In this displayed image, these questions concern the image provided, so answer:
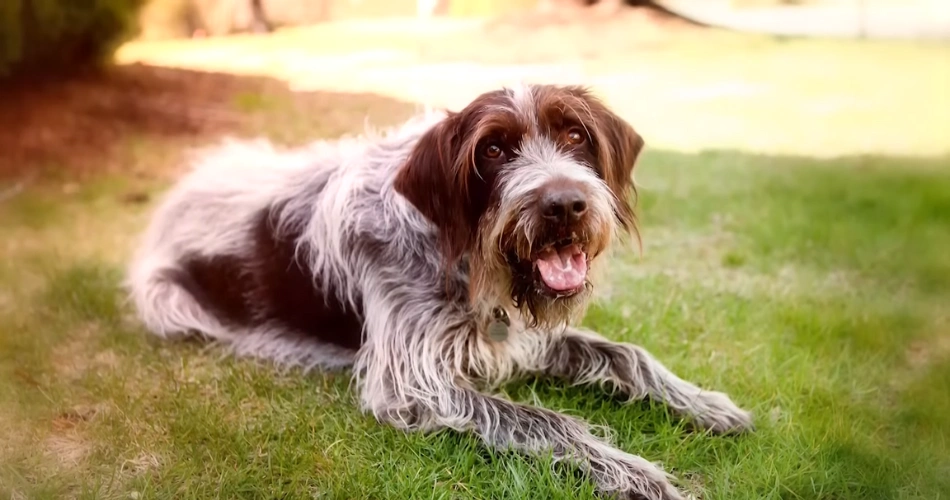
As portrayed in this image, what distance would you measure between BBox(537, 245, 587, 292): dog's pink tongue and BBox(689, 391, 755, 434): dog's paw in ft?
2.01

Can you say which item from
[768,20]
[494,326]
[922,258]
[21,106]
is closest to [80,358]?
[21,106]

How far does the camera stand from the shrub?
2.47m

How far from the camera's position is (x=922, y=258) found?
2.88m

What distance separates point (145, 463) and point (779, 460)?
186 cm

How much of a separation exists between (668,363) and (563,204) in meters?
1.08

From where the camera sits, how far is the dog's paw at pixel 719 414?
2545 millimetres

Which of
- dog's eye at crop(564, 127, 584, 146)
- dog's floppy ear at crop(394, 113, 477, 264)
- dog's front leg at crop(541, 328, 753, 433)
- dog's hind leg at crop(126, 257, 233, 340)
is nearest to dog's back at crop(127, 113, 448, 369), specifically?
dog's hind leg at crop(126, 257, 233, 340)

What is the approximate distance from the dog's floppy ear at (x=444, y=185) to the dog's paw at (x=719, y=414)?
943mm

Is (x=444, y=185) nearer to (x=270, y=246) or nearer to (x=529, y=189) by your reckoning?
(x=529, y=189)

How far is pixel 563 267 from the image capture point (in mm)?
2428

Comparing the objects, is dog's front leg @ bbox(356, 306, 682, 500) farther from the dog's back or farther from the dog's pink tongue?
the dog's pink tongue

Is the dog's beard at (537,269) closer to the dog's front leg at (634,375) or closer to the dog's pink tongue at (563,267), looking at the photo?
the dog's pink tongue at (563,267)

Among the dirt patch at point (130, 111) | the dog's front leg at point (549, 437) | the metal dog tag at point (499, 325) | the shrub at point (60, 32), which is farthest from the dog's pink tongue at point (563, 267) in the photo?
the shrub at point (60, 32)

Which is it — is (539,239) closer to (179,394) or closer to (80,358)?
(179,394)
